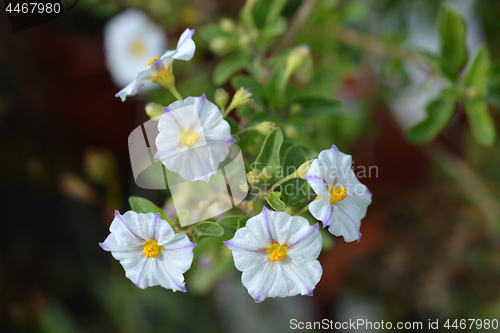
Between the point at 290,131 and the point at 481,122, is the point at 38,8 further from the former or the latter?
the point at 481,122

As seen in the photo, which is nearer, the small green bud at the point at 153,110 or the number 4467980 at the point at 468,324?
the small green bud at the point at 153,110

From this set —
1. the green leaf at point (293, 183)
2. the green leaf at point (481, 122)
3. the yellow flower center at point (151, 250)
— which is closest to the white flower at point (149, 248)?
the yellow flower center at point (151, 250)

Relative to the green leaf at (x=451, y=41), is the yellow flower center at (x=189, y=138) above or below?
above

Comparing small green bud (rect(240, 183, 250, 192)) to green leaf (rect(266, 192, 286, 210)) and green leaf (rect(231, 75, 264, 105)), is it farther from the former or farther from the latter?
green leaf (rect(231, 75, 264, 105))

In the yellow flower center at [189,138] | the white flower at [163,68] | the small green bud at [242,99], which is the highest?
the white flower at [163,68]

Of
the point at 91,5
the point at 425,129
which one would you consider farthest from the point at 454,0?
the point at 91,5

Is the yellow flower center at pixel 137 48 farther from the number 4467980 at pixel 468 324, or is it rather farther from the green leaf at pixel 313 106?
the number 4467980 at pixel 468 324

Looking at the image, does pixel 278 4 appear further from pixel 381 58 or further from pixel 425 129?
pixel 381 58
